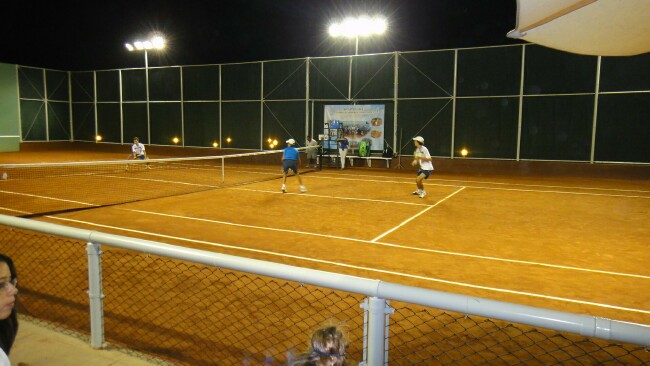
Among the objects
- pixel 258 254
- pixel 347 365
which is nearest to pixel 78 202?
pixel 258 254

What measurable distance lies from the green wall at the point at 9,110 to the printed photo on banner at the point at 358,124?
2667 cm

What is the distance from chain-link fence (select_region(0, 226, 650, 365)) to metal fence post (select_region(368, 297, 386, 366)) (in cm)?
104

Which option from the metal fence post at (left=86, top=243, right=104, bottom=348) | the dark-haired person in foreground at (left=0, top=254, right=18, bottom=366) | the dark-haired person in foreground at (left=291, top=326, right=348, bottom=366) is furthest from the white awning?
the metal fence post at (left=86, top=243, right=104, bottom=348)

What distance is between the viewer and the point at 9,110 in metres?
36.6

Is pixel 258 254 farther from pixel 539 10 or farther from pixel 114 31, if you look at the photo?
pixel 114 31

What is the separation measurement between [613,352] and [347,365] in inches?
167

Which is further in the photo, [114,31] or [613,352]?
[114,31]

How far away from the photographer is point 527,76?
2372 cm

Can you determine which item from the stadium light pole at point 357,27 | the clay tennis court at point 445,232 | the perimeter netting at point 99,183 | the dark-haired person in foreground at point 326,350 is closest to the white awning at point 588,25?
the dark-haired person in foreground at point 326,350

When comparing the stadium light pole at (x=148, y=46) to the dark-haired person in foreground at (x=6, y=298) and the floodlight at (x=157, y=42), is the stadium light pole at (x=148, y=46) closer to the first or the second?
the floodlight at (x=157, y=42)

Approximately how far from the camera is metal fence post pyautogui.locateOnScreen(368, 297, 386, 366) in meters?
2.76

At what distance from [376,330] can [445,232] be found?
8.03m

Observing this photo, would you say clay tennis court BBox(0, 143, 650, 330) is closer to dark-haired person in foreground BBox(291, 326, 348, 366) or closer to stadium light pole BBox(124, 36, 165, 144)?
dark-haired person in foreground BBox(291, 326, 348, 366)

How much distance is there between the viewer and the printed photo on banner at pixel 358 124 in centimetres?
2725
